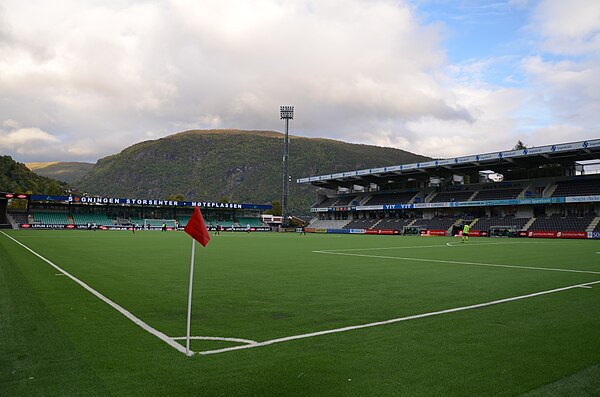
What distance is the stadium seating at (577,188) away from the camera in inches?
2080

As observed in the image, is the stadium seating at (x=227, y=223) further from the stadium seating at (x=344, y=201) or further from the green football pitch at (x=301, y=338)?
the green football pitch at (x=301, y=338)

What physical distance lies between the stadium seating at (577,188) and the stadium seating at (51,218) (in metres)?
73.8

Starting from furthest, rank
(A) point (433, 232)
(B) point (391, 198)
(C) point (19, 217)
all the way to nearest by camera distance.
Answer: (B) point (391, 198) → (C) point (19, 217) → (A) point (433, 232)

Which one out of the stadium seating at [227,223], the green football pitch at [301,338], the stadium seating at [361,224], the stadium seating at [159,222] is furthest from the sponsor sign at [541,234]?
the stadium seating at [159,222]

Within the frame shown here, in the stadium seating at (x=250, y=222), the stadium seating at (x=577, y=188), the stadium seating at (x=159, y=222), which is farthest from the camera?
the stadium seating at (x=250, y=222)

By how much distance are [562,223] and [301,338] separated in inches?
2193

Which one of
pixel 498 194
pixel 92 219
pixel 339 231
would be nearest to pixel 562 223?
pixel 498 194

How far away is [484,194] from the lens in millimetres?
65188

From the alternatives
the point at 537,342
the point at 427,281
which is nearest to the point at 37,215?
the point at 427,281

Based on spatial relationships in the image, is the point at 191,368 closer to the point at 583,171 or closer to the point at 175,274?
the point at 175,274

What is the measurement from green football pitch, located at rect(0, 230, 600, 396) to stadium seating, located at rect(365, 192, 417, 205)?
6453 centimetres

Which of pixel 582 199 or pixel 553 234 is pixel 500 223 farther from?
pixel 582 199

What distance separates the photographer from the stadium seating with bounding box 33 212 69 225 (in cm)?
7288

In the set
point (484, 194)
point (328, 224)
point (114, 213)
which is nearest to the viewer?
point (484, 194)
